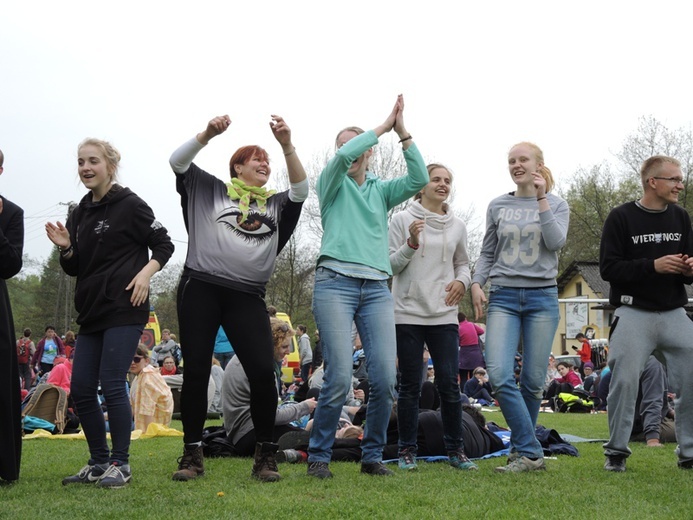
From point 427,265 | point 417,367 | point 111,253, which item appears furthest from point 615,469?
point 111,253

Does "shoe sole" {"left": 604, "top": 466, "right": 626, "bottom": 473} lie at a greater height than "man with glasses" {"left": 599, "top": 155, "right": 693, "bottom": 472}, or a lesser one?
lesser

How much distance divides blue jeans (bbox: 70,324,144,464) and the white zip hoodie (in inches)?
79.6

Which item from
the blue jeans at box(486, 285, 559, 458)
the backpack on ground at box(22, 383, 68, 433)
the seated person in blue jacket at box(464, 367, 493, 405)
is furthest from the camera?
the seated person in blue jacket at box(464, 367, 493, 405)

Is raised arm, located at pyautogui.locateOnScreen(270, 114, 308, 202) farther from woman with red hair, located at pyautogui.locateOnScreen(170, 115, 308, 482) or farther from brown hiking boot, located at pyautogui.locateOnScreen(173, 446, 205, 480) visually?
brown hiking boot, located at pyautogui.locateOnScreen(173, 446, 205, 480)

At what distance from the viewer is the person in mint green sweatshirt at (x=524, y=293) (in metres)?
5.80

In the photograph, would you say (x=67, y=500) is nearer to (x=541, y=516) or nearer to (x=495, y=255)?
(x=541, y=516)

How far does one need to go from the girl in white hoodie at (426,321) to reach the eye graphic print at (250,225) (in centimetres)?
110

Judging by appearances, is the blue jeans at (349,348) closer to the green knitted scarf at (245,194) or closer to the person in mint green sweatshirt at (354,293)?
the person in mint green sweatshirt at (354,293)

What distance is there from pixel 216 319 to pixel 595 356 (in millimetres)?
29445

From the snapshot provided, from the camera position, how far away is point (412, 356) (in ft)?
19.9

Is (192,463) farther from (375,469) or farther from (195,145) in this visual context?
(195,145)

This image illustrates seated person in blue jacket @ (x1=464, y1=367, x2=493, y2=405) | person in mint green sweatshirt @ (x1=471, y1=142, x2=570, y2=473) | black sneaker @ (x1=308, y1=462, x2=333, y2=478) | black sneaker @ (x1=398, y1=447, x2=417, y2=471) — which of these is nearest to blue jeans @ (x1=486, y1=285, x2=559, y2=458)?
person in mint green sweatshirt @ (x1=471, y1=142, x2=570, y2=473)

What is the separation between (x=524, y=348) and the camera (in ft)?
19.9

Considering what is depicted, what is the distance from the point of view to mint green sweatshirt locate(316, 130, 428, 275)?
5.46m
